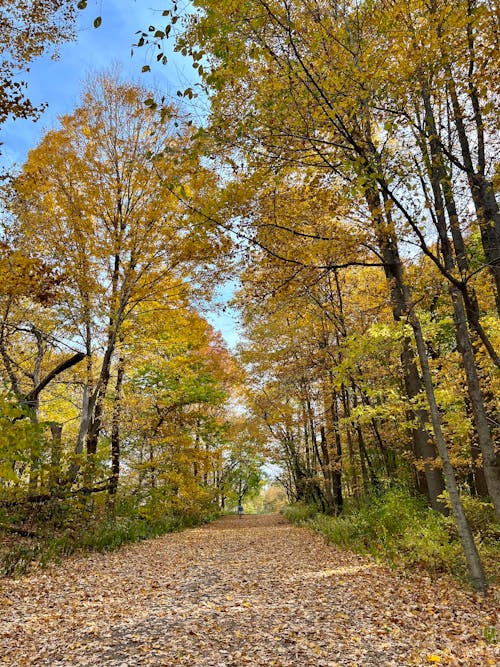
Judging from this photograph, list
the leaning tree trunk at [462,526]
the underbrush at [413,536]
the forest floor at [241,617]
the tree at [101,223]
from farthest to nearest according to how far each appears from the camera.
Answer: the tree at [101,223]
the underbrush at [413,536]
the leaning tree trunk at [462,526]
the forest floor at [241,617]

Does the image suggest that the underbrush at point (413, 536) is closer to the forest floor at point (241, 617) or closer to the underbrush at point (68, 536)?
the forest floor at point (241, 617)

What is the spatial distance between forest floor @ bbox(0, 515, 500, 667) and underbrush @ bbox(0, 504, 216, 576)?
0.45 meters

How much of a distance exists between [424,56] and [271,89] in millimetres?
1981

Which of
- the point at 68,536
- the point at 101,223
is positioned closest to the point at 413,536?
the point at 68,536

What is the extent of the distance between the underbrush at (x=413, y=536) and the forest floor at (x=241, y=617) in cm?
47

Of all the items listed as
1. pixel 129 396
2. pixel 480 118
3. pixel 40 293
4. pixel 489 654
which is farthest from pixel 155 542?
pixel 480 118

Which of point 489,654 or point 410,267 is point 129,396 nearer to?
point 410,267

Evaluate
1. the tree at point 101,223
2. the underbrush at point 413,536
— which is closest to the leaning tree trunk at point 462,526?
the underbrush at point 413,536

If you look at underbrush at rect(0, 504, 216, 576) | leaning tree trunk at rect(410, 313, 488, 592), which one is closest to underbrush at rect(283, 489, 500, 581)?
leaning tree trunk at rect(410, 313, 488, 592)

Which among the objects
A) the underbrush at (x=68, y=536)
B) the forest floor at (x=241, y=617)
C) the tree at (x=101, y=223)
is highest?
the tree at (x=101, y=223)

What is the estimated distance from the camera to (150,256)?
1041 cm

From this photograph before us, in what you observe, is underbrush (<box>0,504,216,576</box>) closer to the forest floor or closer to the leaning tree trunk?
the forest floor

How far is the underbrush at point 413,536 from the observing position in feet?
21.0

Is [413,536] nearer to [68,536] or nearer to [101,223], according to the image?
[68,536]
